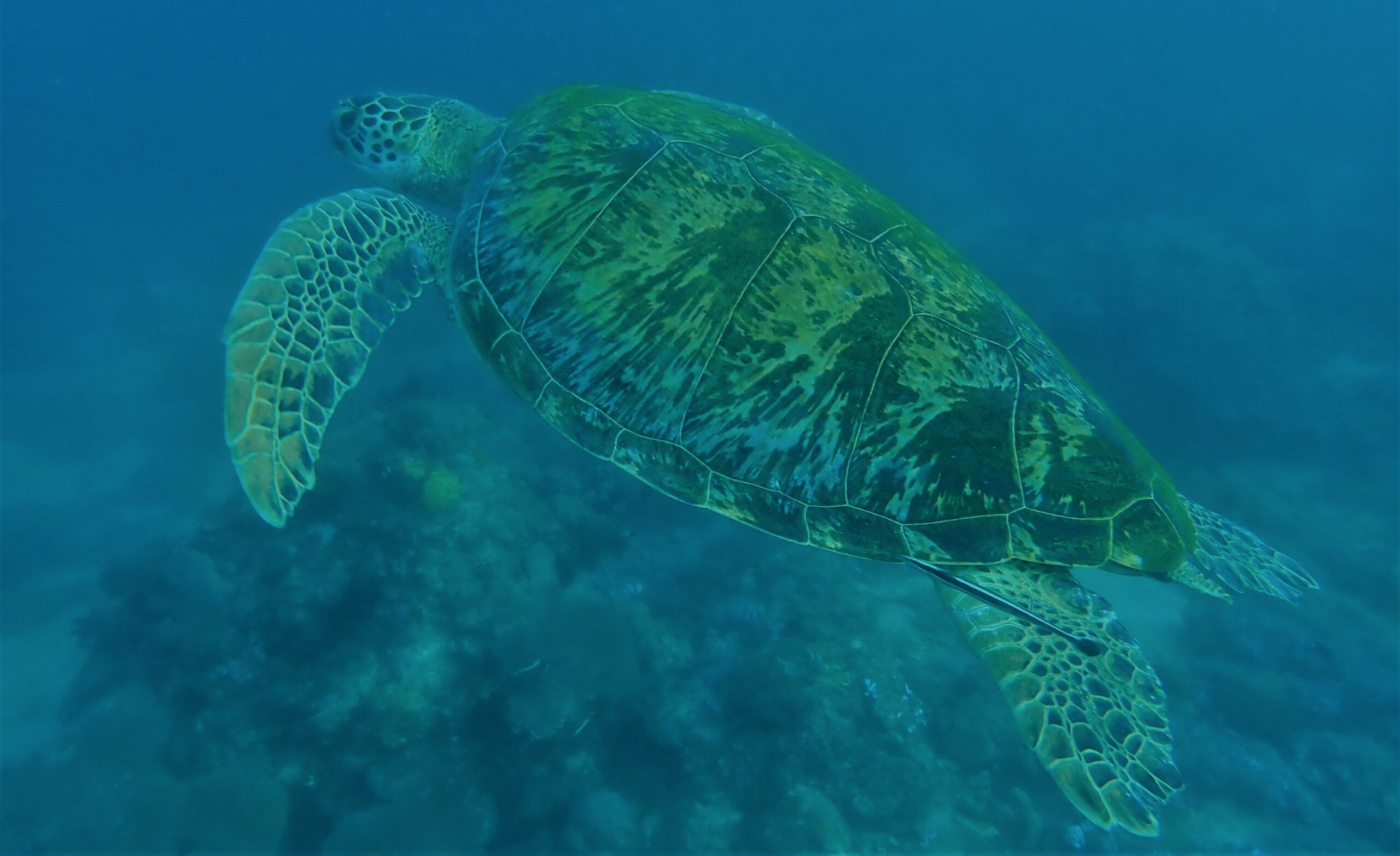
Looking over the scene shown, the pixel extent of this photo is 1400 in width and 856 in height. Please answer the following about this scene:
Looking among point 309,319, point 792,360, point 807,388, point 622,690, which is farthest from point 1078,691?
point 309,319

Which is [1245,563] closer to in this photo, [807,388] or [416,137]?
[807,388]

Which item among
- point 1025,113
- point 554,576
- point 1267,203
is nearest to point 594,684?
point 554,576

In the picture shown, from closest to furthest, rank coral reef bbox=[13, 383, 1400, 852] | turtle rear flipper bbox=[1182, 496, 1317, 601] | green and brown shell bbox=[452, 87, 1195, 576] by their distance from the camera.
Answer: green and brown shell bbox=[452, 87, 1195, 576] < turtle rear flipper bbox=[1182, 496, 1317, 601] < coral reef bbox=[13, 383, 1400, 852]

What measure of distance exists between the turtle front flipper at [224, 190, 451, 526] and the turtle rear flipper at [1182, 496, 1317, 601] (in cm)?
403

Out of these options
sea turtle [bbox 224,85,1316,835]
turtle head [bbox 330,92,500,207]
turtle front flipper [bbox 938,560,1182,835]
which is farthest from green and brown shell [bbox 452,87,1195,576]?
turtle head [bbox 330,92,500,207]

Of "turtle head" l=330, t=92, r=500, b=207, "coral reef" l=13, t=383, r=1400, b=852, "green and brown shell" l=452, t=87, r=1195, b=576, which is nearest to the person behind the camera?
"green and brown shell" l=452, t=87, r=1195, b=576

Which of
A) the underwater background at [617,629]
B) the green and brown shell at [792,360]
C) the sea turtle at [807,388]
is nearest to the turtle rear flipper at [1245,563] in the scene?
the sea turtle at [807,388]

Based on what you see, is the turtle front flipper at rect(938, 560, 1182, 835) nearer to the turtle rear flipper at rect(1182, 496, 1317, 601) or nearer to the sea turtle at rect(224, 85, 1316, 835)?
the sea turtle at rect(224, 85, 1316, 835)

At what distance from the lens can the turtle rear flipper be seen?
2576mm

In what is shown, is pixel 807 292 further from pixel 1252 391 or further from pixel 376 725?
pixel 1252 391

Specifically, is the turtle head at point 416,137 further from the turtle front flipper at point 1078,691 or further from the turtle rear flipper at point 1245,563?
the turtle rear flipper at point 1245,563

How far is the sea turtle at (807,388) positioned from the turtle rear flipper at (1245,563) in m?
0.01

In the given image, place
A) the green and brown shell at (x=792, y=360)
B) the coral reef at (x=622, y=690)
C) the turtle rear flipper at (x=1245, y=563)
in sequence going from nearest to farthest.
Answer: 1. the green and brown shell at (x=792, y=360)
2. the turtle rear flipper at (x=1245, y=563)
3. the coral reef at (x=622, y=690)

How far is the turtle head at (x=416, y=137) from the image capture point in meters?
3.99
